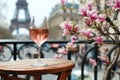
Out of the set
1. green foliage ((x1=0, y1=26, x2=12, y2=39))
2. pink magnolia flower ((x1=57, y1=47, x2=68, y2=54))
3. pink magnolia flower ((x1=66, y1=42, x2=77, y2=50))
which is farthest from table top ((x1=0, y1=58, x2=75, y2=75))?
green foliage ((x1=0, y1=26, x2=12, y2=39))

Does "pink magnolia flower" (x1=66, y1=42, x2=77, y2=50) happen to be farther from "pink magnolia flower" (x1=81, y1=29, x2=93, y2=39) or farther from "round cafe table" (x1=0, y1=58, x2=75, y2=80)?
"round cafe table" (x1=0, y1=58, x2=75, y2=80)

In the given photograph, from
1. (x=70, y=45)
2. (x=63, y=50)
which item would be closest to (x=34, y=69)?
(x=70, y=45)

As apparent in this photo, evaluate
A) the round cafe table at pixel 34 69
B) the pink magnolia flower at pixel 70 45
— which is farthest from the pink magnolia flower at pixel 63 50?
the round cafe table at pixel 34 69

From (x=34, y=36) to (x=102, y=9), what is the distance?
855mm

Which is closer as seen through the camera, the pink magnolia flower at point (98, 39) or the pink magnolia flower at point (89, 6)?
the pink magnolia flower at point (89, 6)

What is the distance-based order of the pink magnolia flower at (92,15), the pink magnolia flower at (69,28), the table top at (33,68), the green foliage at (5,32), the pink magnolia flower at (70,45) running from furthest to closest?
the green foliage at (5,32) → the pink magnolia flower at (70,45) → the pink magnolia flower at (69,28) → the pink magnolia flower at (92,15) → the table top at (33,68)

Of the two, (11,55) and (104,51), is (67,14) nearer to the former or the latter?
(104,51)

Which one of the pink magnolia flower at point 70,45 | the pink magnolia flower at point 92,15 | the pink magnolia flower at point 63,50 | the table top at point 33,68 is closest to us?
the table top at point 33,68

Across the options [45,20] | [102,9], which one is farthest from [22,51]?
[102,9]

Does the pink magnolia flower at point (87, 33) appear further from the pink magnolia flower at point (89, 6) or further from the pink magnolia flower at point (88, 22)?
the pink magnolia flower at point (89, 6)

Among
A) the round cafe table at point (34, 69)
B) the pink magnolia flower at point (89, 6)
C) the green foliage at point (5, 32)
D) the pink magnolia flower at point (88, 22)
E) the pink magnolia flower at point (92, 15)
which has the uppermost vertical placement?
the pink magnolia flower at point (89, 6)

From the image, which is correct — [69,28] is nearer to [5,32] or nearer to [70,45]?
[70,45]

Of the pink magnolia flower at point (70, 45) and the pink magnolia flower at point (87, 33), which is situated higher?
the pink magnolia flower at point (87, 33)

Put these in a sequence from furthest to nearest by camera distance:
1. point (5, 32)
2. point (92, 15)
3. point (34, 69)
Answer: point (5, 32)
point (92, 15)
point (34, 69)
